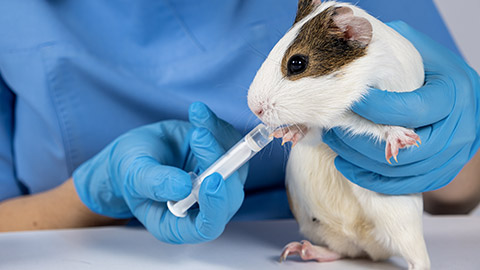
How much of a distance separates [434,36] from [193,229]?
1.30 metres

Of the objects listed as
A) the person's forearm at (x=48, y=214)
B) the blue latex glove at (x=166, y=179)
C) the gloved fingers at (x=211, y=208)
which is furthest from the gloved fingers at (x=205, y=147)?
the person's forearm at (x=48, y=214)

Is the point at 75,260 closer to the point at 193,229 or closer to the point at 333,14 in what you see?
the point at 193,229

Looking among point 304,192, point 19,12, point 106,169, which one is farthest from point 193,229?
point 19,12

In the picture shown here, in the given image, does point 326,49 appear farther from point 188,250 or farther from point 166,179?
point 188,250

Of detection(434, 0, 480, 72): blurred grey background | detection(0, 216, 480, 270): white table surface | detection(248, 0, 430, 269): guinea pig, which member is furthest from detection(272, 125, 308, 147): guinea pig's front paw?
detection(434, 0, 480, 72): blurred grey background

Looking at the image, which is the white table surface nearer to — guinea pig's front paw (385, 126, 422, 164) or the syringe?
the syringe

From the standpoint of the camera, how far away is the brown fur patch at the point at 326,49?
1098mm

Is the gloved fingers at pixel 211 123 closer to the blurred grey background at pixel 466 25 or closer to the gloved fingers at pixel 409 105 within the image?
the gloved fingers at pixel 409 105

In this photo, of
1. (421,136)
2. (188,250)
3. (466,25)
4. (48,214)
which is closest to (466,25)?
(466,25)

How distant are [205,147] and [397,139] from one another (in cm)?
53

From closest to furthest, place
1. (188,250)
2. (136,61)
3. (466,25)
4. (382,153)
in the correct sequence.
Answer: (382,153)
(188,250)
(136,61)
(466,25)

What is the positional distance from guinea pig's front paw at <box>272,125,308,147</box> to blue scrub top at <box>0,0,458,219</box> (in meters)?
0.57

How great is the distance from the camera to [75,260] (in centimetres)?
138

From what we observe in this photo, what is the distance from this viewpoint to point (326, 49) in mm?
1104
